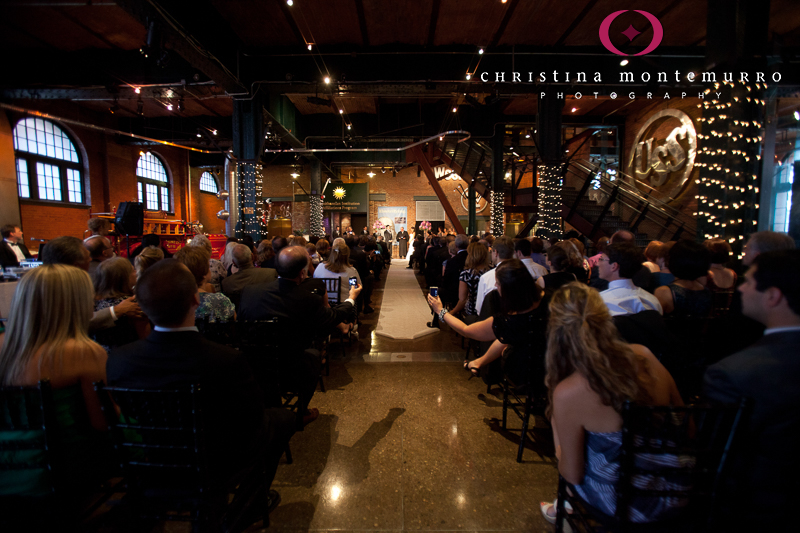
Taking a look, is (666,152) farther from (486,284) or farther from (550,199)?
(486,284)

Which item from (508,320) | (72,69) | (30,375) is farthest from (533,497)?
(72,69)

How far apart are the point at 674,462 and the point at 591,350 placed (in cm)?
45

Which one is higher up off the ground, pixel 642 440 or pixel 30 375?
pixel 30 375

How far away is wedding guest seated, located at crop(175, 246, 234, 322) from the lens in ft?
7.94

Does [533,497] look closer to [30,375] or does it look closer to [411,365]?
[411,365]

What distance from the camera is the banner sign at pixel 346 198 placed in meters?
17.8

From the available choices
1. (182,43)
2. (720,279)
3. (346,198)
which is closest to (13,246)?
(182,43)

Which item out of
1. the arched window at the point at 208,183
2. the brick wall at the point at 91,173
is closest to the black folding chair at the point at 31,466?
the brick wall at the point at 91,173

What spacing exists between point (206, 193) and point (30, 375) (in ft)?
60.4

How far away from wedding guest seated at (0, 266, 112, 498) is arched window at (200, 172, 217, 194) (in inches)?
706

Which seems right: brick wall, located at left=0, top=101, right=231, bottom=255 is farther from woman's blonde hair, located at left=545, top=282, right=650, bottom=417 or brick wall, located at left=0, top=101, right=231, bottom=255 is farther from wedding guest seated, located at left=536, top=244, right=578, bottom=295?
woman's blonde hair, located at left=545, top=282, right=650, bottom=417

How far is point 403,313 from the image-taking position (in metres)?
6.50

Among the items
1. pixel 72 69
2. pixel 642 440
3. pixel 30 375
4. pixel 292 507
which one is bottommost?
pixel 292 507

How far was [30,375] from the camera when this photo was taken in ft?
4.42
